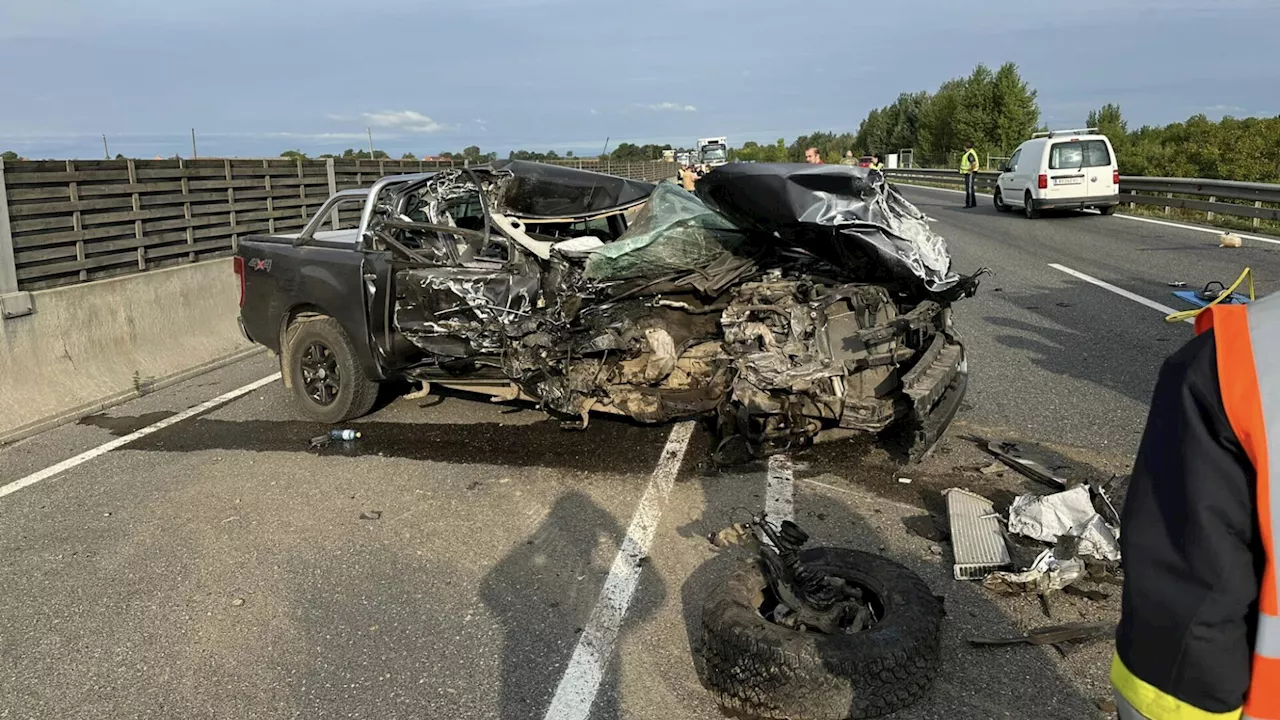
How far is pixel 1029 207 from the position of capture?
19.6m

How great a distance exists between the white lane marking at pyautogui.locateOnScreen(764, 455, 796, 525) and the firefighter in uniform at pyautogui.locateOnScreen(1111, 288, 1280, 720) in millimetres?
3046

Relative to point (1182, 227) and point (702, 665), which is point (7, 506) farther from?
point (1182, 227)

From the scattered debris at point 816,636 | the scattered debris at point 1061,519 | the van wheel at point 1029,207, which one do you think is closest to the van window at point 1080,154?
the van wheel at point 1029,207

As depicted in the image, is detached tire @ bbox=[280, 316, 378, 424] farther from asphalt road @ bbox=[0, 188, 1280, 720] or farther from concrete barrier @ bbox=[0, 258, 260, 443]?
concrete barrier @ bbox=[0, 258, 260, 443]

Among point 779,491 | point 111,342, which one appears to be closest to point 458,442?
point 779,491

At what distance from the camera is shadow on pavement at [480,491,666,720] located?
10.6 ft

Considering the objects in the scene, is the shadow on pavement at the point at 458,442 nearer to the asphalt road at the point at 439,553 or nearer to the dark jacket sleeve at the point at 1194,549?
the asphalt road at the point at 439,553

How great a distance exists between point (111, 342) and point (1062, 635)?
7768mm

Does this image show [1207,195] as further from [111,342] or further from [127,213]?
[111,342]

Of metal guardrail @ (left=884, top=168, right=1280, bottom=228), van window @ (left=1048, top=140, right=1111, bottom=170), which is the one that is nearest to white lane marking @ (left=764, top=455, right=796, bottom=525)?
metal guardrail @ (left=884, top=168, right=1280, bottom=228)

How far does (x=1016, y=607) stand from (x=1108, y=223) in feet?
53.4

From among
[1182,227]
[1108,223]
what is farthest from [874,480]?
[1108,223]

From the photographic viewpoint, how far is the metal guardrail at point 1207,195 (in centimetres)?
1472

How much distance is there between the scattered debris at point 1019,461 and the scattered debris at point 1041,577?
90 cm
